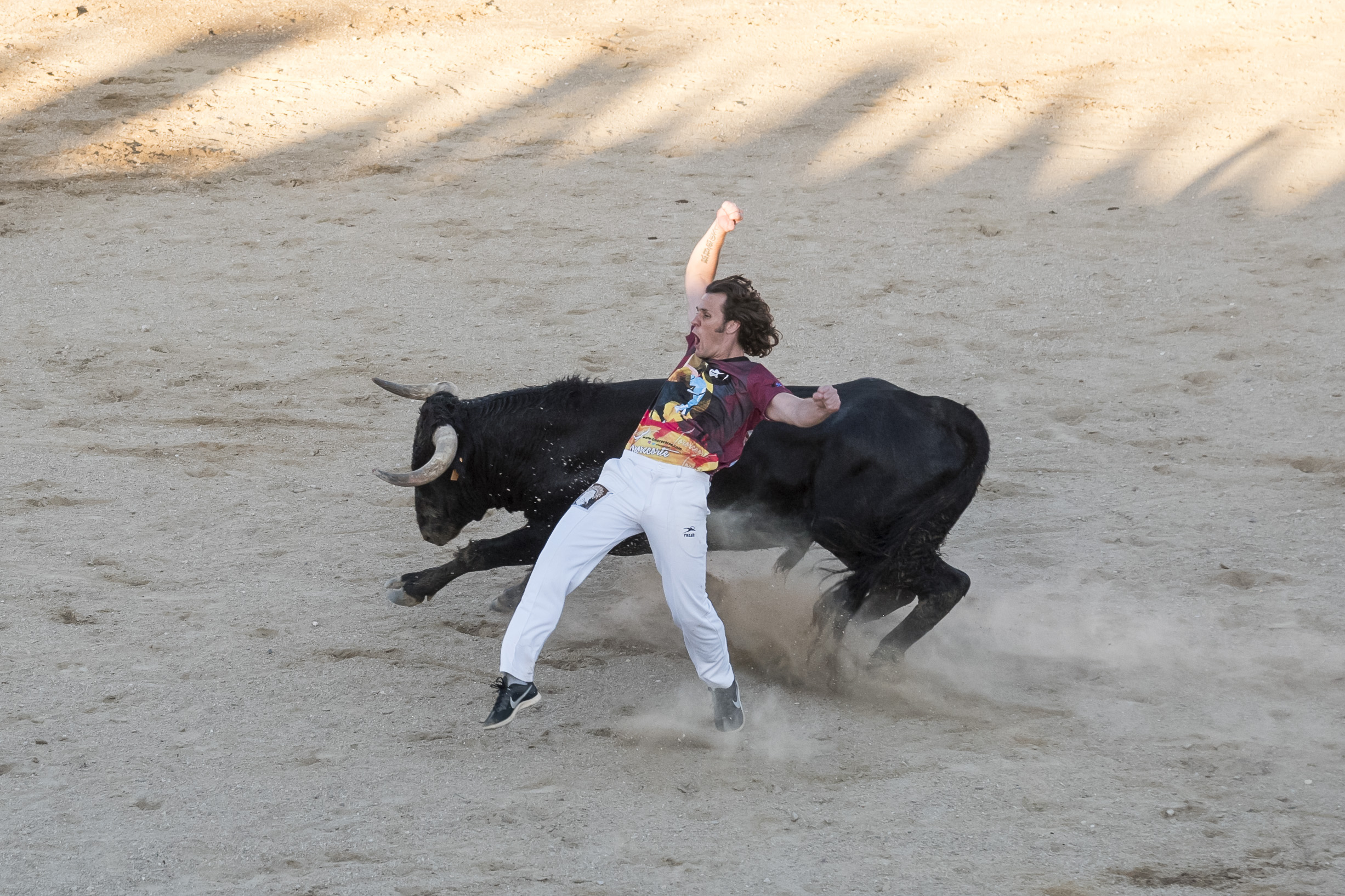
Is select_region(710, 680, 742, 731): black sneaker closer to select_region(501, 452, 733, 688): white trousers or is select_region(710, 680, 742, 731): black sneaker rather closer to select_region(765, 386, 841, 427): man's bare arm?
select_region(501, 452, 733, 688): white trousers

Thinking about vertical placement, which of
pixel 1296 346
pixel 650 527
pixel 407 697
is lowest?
pixel 1296 346

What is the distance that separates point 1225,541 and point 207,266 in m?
6.59

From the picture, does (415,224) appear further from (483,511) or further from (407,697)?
(407,697)

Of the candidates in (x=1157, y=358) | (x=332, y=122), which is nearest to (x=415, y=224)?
(x=332, y=122)

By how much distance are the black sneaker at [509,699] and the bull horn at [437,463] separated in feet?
3.23

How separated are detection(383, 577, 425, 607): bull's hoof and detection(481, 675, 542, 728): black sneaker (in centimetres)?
106

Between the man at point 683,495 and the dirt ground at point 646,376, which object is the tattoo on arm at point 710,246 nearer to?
the man at point 683,495

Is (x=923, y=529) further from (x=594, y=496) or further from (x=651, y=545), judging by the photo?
(x=594, y=496)

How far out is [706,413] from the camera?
4133 mm

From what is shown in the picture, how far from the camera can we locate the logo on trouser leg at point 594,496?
164 inches

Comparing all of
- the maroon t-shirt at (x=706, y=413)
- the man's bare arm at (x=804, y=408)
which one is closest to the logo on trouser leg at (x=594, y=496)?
the maroon t-shirt at (x=706, y=413)

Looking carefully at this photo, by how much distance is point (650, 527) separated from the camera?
13.4 feet

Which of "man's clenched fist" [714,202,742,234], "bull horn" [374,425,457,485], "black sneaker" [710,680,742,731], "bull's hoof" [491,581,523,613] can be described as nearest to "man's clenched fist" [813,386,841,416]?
"black sneaker" [710,680,742,731]

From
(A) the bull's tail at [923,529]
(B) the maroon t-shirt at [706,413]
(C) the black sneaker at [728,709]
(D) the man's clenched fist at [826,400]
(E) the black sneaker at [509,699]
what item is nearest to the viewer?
(D) the man's clenched fist at [826,400]
